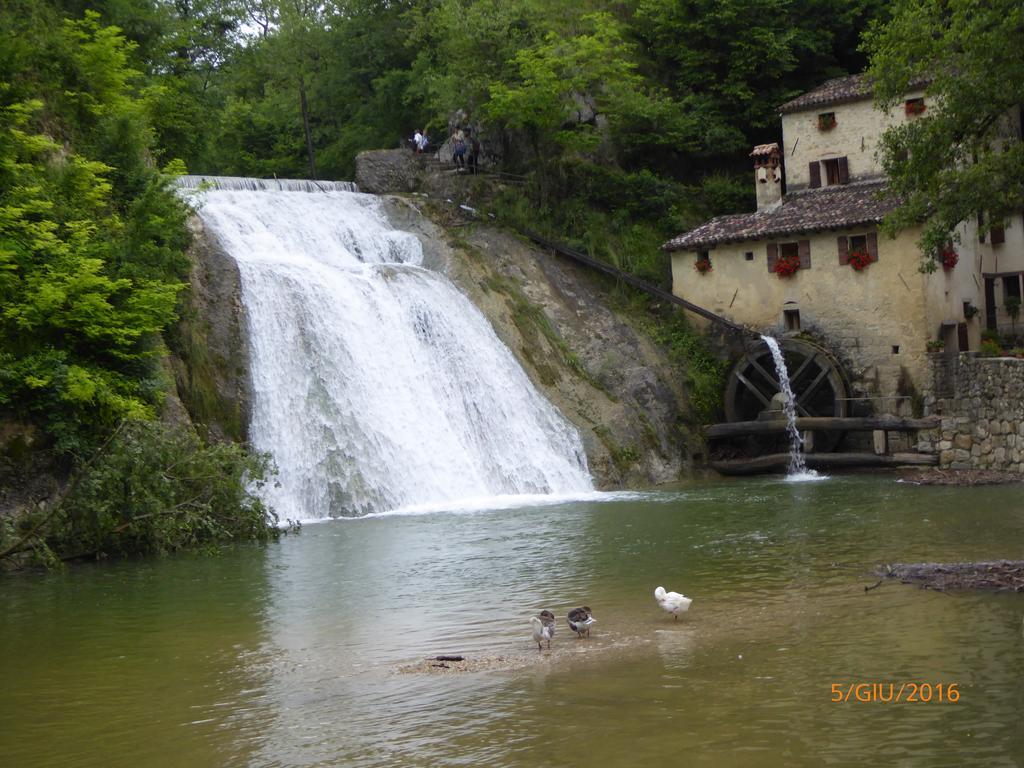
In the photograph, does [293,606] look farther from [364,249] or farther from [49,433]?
[364,249]

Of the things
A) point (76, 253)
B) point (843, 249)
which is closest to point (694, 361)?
point (843, 249)

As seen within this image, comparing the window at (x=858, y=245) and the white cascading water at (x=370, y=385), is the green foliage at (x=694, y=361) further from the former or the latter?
the white cascading water at (x=370, y=385)

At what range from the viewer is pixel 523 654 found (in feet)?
35.7

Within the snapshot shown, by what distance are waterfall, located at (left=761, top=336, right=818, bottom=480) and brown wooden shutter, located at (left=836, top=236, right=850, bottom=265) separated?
113 inches

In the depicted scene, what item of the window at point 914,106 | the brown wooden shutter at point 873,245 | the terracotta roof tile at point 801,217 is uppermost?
the window at point 914,106

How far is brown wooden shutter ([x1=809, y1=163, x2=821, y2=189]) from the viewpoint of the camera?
36281 mm

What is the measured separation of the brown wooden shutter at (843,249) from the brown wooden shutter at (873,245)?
571 mm

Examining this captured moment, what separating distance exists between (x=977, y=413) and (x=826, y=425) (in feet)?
11.7

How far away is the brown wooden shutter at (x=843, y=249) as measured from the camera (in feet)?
104

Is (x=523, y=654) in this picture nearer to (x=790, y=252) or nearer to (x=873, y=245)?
(x=873, y=245)

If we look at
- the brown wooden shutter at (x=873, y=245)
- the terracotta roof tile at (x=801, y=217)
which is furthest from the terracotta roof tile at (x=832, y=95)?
the brown wooden shutter at (x=873, y=245)

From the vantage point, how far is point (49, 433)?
62.8 ft

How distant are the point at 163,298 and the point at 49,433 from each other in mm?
3136

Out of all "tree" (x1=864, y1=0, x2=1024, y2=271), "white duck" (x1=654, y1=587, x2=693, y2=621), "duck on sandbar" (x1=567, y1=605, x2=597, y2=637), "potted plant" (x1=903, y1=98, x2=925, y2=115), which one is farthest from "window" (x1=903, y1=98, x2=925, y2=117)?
"duck on sandbar" (x1=567, y1=605, x2=597, y2=637)
